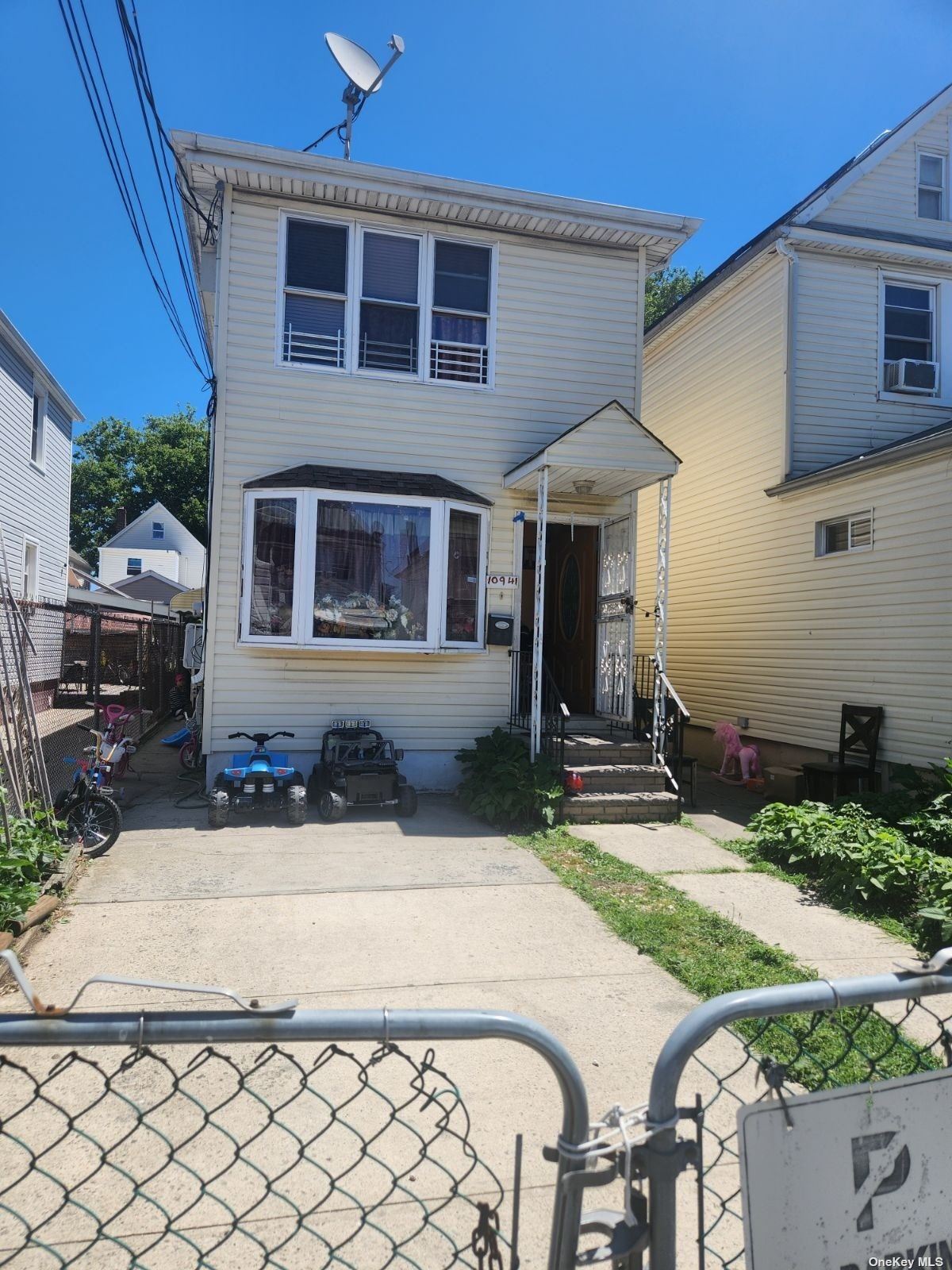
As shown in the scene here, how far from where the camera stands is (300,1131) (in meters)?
2.94

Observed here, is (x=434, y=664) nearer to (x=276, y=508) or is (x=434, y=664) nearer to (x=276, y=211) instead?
(x=276, y=508)

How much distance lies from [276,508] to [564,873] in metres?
4.78

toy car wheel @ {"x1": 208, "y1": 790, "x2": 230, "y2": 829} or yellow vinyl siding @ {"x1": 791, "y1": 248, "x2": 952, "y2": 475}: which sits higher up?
yellow vinyl siding @ {"x1": 791, "y1": 248, "x2": 952, "y2": 475}

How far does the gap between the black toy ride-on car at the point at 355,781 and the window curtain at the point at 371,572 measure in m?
1.22

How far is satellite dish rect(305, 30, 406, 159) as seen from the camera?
946cm

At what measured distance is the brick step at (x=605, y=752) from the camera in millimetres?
8578

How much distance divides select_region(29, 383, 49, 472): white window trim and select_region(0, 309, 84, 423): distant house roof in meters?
0.17

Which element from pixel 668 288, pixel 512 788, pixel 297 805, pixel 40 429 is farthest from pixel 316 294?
pixel 668 288

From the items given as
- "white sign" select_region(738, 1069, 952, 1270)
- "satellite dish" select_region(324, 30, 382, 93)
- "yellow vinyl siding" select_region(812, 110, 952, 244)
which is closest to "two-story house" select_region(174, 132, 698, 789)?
"satellite dish" select_region(324, 30, 382, 93)

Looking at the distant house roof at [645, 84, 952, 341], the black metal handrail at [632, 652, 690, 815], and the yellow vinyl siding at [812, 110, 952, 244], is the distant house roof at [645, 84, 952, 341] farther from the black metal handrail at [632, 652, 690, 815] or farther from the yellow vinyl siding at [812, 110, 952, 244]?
the black metal handrail at [632, 652, 690, 815]

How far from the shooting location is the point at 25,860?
475cm

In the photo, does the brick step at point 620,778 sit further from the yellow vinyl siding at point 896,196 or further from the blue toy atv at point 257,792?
the yellow vinyl siding at point 896,196

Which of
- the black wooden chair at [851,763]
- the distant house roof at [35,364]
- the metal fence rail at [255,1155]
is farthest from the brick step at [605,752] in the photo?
the distant house roof at [35,364]

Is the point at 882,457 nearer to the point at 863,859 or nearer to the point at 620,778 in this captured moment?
the point at 620,778
